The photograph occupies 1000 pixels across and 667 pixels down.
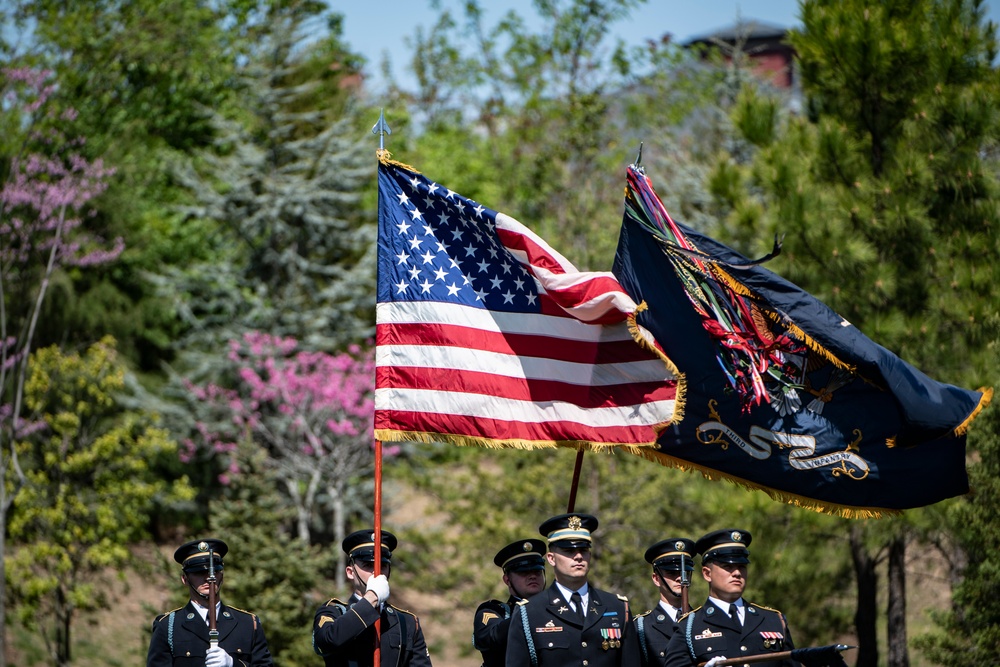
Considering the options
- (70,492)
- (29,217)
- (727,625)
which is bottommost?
(727,625)

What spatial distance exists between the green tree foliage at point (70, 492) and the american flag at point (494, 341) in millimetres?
11737

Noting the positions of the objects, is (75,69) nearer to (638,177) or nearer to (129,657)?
(129,657)

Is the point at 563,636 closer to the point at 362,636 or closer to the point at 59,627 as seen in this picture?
the point at 362,636

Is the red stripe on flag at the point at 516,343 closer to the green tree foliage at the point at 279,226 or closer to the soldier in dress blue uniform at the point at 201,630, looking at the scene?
the soldier in dress blue uniform at the point at 201,630

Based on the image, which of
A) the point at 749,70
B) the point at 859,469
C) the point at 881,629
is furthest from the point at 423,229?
the point at 749,70

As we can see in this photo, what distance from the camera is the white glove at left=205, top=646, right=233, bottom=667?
7391 millimetres

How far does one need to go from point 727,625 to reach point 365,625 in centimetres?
206

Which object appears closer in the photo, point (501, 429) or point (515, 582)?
point (501, 429)

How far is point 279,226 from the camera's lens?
79.6 ft

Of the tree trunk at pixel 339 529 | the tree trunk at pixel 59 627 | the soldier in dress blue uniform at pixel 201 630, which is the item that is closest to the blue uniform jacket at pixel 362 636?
the soldier in dress blue uniform at pixel 201 630

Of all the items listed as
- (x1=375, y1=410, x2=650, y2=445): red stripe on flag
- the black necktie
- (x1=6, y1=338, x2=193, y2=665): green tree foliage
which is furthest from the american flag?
(x1=6, y1=338, x2=193, y2=665): green tree foliage

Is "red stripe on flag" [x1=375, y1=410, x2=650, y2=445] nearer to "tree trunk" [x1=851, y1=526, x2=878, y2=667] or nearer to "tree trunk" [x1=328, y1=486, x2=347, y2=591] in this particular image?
"tree trunk" [x1=851, y1=526, x2=878, y2=667]

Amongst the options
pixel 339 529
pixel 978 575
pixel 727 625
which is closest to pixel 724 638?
pixel 727 625

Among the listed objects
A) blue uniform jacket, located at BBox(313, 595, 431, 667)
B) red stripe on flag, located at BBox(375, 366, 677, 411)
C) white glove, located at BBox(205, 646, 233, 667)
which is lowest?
white glove, located at BBox(205, 646, 233, 667)
